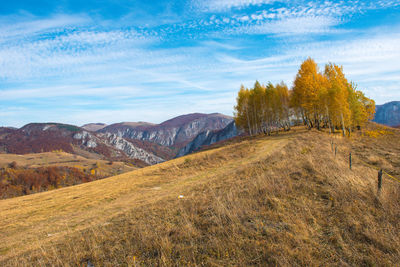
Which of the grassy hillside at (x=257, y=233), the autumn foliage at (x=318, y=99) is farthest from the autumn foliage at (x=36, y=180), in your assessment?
the grassy hillside at (x=257, y=233)

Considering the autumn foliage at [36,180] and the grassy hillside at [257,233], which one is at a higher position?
the grassy hillside at [257,233]

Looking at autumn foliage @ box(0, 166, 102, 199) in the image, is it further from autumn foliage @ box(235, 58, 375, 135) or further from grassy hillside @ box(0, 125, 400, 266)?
grassy hillside @ box(0, 125, 400, 266)

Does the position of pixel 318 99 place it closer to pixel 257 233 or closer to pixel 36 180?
pixel 257 233

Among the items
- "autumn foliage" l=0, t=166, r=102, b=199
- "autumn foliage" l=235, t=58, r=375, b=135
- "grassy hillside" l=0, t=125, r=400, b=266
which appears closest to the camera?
"grassy hillside" l=0, t=125, r=400, b=266

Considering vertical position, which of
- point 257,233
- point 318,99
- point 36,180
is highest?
point 318,99

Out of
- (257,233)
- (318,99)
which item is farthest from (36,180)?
(257,233)

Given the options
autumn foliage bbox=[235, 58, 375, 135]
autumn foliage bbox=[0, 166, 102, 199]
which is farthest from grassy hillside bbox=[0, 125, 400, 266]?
autumn foliage bbox=[0, 166, 102, 199]

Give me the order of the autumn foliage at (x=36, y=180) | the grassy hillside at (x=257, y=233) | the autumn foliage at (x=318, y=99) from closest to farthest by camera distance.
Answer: the grassy hillside at (x=257, y=233), the autumn foliage at (x=318, y=99), the autumn foliage at (x=36, y=180)

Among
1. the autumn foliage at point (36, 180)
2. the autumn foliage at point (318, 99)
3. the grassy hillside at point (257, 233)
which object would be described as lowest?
the autumn foliage at point (36, 180)

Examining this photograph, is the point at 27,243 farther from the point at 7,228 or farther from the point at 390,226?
the point at 390,226

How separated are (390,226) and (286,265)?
364 cm

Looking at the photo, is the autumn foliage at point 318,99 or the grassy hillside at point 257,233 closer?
the grassy hillside at point 257,233

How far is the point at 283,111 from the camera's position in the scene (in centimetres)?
5506

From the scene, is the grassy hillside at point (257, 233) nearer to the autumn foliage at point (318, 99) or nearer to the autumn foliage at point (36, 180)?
the autumn foliage at point (318, 99)
